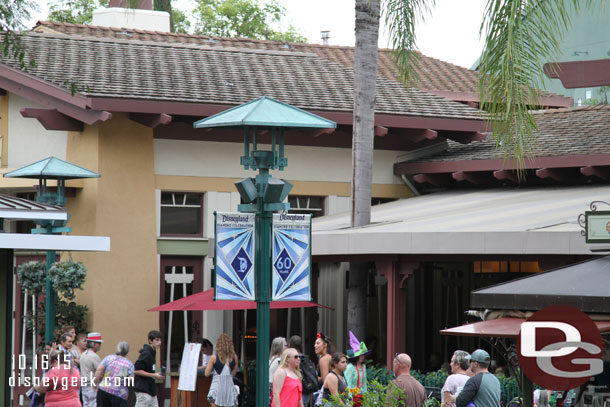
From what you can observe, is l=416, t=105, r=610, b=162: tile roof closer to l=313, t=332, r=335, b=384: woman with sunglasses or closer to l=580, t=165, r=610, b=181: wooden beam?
l=580, t=165, r=610, b=181: wooden beam

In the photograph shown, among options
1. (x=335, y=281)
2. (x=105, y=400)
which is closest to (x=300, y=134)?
(x=335, y=281)

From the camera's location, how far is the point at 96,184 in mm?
19125

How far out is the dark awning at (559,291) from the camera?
998 cm

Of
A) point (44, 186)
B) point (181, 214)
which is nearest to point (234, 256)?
point (44, 186)

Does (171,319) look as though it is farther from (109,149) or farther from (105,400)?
(105,400)

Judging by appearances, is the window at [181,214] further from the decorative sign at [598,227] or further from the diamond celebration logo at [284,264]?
the diamond celebration logo at [284,264]

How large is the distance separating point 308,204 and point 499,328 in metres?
10.9

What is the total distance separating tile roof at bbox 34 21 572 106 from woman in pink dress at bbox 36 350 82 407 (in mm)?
12795

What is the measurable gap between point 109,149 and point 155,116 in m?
1.02

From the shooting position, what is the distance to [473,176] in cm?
2070

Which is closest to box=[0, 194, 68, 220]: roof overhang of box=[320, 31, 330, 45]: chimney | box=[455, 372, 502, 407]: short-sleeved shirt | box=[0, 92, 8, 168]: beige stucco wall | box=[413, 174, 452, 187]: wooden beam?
box=[455, 372, 502, 407]: short-sleeved shirt

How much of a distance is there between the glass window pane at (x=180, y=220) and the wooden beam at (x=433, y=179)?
446cm

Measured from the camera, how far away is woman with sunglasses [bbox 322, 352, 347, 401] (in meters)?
12.1

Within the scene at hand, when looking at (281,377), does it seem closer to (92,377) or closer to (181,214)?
(92,377)
